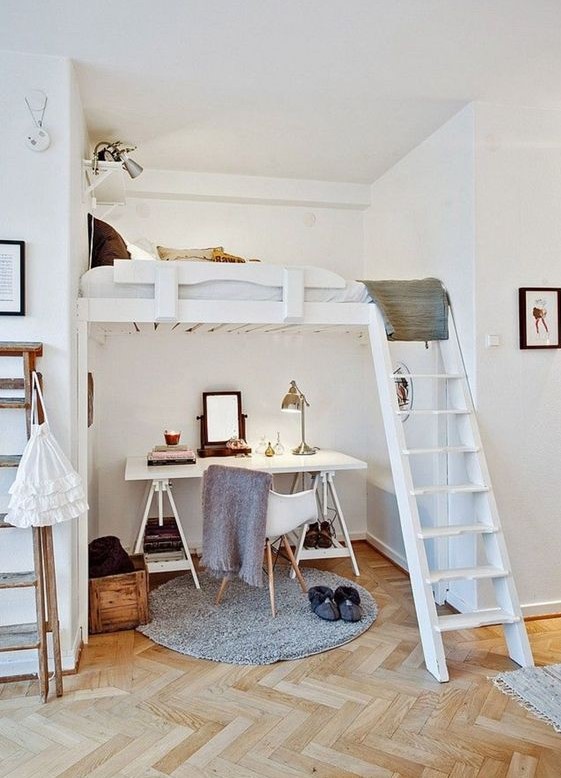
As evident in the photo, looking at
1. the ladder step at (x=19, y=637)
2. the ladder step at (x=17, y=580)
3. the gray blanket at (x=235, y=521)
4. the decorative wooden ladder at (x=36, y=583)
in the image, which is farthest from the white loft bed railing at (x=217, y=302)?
the ladder step at (x=19, y=637)

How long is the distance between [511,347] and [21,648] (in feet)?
9.26

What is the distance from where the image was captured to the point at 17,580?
2.46 m

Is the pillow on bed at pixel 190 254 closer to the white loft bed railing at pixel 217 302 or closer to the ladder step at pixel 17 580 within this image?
the white loft bed railing at pixel 217 302

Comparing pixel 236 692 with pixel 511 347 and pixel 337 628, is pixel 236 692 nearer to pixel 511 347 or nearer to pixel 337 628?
pixel 337 628

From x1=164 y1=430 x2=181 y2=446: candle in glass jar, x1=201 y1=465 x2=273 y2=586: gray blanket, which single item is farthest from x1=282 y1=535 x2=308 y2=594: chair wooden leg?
x1=164 y1=430 x2=181 y2=446: candle in glass jar

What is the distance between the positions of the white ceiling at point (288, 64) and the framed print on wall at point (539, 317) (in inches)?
41.5

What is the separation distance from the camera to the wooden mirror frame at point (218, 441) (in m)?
4.25

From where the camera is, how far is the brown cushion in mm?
3281

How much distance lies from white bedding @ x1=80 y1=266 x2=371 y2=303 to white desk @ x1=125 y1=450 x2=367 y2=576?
1.12 m

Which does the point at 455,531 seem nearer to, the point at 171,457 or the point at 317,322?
the point at 317,322

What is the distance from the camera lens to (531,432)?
3.27 meters

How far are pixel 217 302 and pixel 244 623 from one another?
1.74m

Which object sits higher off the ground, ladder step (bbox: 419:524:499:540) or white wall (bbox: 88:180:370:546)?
white wall (bbox: 88:180:370:546)

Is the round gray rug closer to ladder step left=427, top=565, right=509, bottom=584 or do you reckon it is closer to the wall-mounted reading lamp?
ladder step left=427, top=565, right=509, bottom=584
